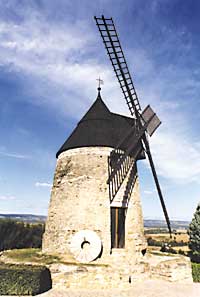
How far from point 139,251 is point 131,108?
8637mm

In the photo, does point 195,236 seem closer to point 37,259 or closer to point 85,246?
point 85,246

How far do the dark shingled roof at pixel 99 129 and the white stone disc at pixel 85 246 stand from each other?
4.97m

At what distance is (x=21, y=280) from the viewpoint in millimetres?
12258

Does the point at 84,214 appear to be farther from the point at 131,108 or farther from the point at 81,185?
the point at 131,108

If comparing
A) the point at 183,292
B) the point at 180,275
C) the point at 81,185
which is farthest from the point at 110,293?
the point at 81,185

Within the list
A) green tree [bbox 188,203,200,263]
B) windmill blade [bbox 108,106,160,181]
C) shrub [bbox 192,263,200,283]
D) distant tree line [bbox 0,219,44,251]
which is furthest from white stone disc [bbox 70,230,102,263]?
green tree [bbox 188,203,200,263]

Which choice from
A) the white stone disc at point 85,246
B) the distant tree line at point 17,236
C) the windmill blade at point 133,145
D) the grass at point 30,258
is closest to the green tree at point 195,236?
the windmill blade at point 133,145

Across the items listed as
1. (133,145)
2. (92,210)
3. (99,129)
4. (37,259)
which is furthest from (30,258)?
(133,145)

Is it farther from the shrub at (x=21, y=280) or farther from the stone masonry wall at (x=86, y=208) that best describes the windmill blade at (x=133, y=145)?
the shrub at (x=21, y=280)

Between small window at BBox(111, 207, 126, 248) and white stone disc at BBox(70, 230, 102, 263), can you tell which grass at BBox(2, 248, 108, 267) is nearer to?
white stone disc at BBox(70, 230, 102, 263)

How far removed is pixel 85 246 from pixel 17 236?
10.4m

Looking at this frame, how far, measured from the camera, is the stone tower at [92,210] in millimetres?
15398

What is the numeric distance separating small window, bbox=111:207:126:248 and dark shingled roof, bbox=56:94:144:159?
375cm

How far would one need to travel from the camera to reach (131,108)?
61.6ft
